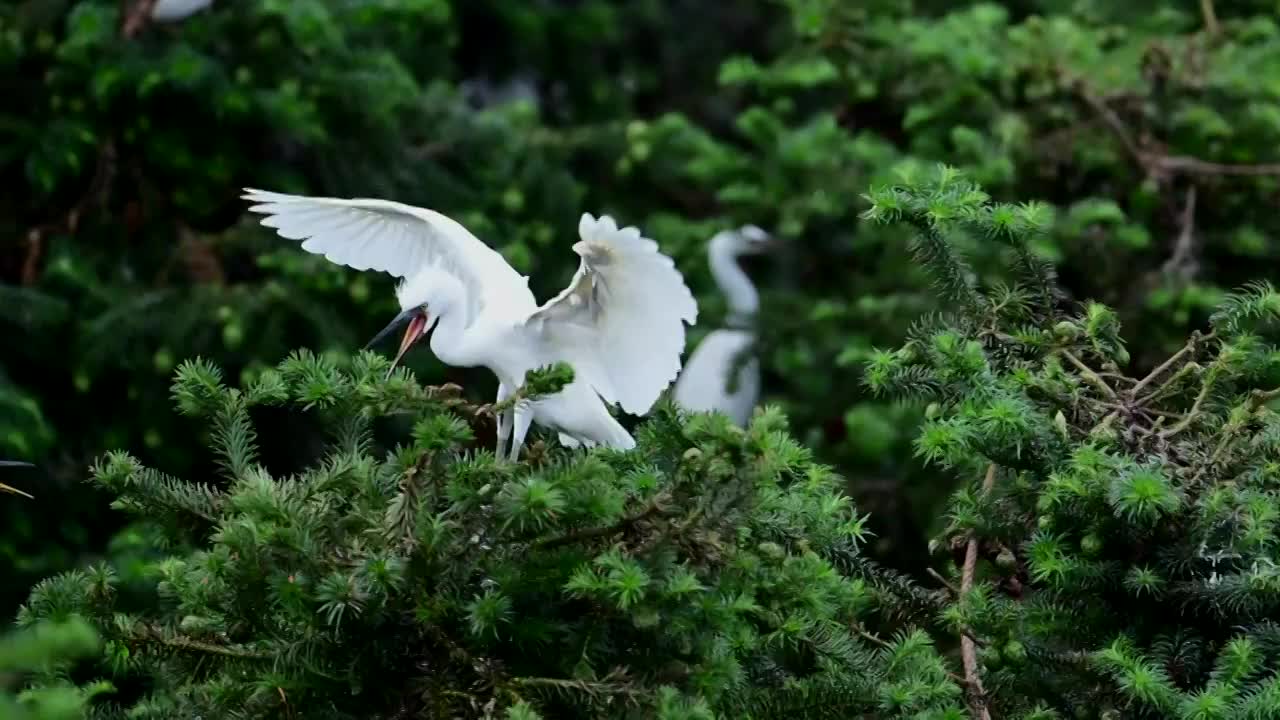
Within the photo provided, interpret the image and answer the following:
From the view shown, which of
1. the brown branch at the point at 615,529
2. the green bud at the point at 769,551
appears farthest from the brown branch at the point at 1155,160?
the brown branch at the point at 615,529

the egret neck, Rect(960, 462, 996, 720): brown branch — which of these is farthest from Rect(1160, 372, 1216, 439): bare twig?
the egret neck

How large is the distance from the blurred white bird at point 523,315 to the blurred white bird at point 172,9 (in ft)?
7.20

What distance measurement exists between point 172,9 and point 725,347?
2.11 m

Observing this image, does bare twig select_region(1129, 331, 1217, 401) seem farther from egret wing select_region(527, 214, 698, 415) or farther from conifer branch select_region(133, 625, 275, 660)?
conifer branch select_region(133, 625, 275, 660)

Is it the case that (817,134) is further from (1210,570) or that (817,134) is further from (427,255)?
(1210,570)

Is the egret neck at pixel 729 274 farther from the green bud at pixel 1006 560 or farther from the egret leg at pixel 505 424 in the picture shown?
the green bud at pixel 1006 560

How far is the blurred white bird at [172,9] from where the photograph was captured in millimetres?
5547

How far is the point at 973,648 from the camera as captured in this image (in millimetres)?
3047

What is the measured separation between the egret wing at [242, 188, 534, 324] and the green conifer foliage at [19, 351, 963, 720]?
0.79m

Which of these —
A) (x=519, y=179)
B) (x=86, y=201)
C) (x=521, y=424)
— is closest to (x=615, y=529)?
(x=521, y=424)

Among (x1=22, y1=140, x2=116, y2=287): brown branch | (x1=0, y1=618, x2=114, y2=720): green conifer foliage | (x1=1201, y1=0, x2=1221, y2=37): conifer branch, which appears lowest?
(x1=22, y1=140, x2=116, y2=287): brown branch

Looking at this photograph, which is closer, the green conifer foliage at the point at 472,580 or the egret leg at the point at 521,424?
the green conifer foliage at the point at 472,580

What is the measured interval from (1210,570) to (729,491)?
717 millimetres

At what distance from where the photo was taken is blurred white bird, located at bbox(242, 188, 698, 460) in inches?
128
